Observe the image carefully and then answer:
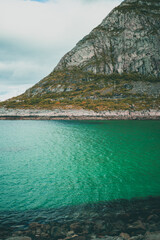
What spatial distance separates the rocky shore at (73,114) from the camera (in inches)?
3154

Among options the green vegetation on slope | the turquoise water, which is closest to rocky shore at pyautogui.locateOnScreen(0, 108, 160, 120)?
the green vegetation on slope

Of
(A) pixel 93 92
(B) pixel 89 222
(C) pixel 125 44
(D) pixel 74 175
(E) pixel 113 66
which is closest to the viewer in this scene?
(B) pixel 89 222

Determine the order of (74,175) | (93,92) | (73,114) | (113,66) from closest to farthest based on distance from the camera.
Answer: (74,175) → (73,114) → (93,92) → (113,66)

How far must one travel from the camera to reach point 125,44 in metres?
150

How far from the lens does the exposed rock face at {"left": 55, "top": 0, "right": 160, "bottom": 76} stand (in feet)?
473

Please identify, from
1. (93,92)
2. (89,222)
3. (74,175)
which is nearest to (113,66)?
(93,92)

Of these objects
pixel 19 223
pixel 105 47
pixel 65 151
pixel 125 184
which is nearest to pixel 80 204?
pixel 19 223

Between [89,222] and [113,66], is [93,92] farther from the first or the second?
[89,222]

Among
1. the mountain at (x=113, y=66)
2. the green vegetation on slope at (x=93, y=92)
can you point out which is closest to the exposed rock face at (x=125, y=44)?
the mountain at (x=113, y=66)

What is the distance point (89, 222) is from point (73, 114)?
78215 mm

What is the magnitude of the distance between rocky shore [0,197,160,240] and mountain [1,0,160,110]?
94.2 meters

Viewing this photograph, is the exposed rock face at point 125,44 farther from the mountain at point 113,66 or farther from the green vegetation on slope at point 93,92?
the green vegetation on slope at point 93,92

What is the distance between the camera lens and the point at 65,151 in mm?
26656

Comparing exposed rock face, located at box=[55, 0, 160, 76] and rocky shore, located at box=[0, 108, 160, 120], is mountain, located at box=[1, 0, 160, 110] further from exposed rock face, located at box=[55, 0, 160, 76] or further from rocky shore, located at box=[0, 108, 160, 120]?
rocky shore, located at box=[0, 108, 160, 120]
